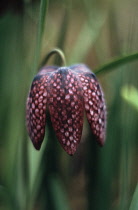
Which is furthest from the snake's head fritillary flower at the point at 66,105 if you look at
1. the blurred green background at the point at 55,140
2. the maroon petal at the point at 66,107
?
the blurred green background at the point at 55,140

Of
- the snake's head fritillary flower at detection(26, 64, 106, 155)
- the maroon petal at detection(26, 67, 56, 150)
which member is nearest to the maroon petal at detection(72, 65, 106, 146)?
the snake's head fritillary flower at detection(26, 64, 106, 155)

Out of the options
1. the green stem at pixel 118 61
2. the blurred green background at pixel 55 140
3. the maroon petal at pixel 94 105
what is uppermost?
the green stem at pixel 118 61

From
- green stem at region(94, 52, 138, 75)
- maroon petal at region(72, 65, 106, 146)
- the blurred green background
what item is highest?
green stem at region(94, 52, 138, 75)

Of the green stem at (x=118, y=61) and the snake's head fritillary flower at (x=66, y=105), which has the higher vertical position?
the green stem at (x=118, y=61)

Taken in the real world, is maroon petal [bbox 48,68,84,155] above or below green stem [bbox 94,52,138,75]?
below

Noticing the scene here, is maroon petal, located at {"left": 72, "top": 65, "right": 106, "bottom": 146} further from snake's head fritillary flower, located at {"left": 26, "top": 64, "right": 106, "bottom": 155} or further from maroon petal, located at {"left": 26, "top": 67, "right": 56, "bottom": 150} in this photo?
maroon petal, located at {"left": 26, "top": 67, "right": 56, "bottom": 150}

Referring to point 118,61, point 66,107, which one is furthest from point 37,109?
point 118,61

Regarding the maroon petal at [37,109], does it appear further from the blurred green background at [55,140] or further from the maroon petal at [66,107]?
the blurred green background at [55,140]
